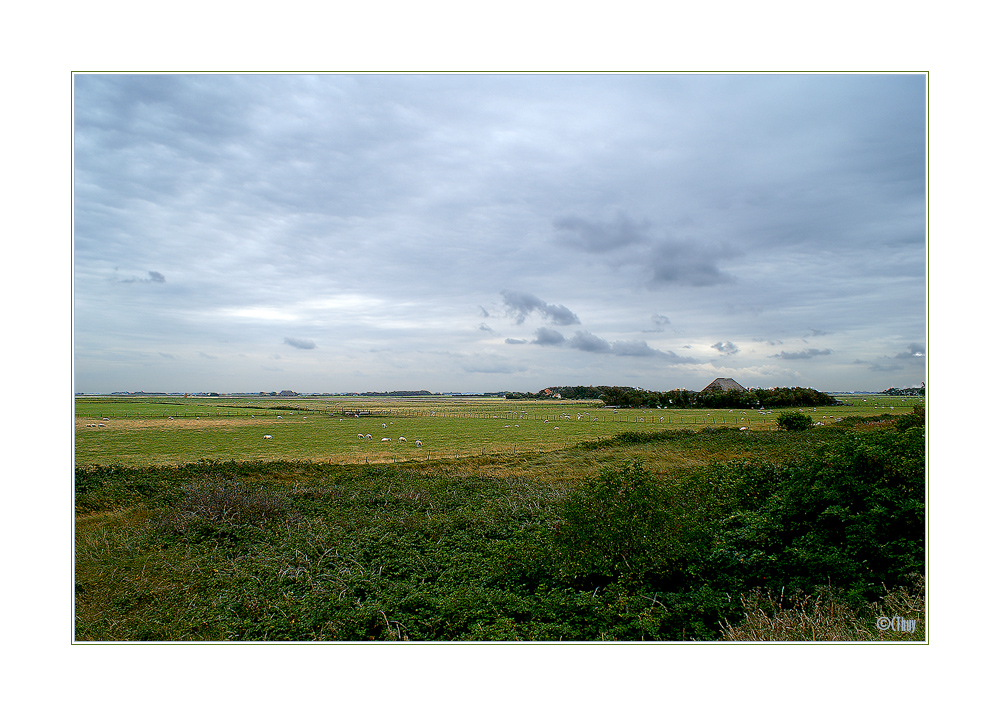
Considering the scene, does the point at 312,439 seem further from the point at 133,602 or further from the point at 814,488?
the point at 814,488

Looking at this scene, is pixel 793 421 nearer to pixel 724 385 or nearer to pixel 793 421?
pixel 793 421

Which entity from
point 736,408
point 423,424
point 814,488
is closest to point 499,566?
point 814,488

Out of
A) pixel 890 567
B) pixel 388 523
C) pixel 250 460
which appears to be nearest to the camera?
pixel 890 567

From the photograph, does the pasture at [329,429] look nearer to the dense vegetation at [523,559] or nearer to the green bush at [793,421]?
the green bush at [793,421]

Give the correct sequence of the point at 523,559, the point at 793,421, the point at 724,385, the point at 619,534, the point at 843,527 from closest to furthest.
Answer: the point at 843,527
the point at 619,534
the point at 523,559
the point at 724,385
the point at 793,421

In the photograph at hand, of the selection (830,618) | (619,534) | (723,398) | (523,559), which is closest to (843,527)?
(830,618)

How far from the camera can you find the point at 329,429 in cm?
1630

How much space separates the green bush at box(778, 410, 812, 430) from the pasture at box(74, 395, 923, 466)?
0.80ft

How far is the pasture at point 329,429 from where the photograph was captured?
7.20 metres

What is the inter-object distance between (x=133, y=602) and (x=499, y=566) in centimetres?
323

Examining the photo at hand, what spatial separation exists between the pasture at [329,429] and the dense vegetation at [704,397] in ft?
1.70

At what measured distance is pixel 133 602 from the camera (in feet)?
11.5

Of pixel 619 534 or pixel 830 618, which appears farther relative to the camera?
pixel 619 534

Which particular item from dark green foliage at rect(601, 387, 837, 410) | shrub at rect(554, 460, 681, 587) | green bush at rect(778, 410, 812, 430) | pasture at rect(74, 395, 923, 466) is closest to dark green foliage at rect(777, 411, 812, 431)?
green bush at rect(778, 410, 812, 430)
